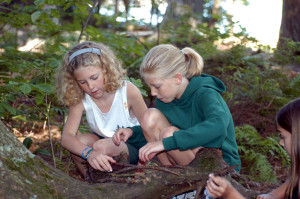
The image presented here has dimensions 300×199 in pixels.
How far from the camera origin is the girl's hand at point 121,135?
3.06 m

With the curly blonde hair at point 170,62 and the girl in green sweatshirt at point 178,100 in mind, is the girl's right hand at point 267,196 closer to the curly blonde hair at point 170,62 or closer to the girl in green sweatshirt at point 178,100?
the girl in green sweatshirt at point 178,100

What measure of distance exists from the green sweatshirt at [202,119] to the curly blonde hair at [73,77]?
53cm

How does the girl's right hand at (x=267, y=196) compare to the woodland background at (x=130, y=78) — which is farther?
the woodland background at (x=130, y=78)

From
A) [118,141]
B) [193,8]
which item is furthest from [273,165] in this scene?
[193,8]

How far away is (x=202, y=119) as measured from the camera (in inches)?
110

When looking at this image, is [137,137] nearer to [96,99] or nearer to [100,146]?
[100,146]

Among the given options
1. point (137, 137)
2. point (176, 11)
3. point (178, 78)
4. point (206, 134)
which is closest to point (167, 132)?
point (206, 134)

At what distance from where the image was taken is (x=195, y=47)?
250 inches

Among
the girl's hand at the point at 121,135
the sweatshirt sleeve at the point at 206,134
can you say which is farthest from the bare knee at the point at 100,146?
the sweatshirt sleeve at the point at 206,134

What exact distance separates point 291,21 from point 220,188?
7744 mm

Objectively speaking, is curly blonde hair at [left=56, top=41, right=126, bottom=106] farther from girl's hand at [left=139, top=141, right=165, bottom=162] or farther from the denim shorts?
girl's hand at [left=139, top=141, right=165, bottom=162]

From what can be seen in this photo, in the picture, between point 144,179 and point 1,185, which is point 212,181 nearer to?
point 144,179

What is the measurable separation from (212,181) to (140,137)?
1326mm

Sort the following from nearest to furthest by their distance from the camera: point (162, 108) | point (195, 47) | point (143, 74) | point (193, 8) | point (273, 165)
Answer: point (143, 74), point (162, 108), point (273, 165), point (195, 47), point (193, 8)
